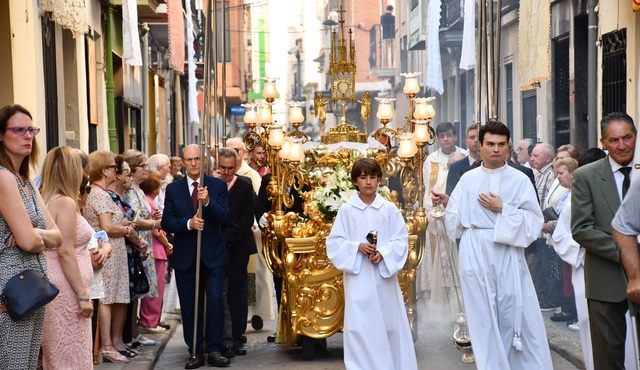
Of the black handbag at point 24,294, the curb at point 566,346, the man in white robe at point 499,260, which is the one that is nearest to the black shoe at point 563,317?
the curb at point 566,346

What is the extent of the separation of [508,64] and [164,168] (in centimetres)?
976

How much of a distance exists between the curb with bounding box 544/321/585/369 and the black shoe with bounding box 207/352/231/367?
2.85 m

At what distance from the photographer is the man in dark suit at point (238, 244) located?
11382 mm

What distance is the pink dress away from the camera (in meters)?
7.23

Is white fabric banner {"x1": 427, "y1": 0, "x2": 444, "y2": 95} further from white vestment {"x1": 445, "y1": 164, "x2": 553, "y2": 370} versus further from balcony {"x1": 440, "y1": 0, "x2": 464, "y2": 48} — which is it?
white vestment {"x1": 445, "y1": 164, "x2": 553, "y2": 370}

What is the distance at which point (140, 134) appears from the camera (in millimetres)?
24125

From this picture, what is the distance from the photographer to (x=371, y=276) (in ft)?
29.7

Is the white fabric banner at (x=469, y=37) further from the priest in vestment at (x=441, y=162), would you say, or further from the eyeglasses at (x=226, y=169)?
the eyeglasses at (x=226, y=169)

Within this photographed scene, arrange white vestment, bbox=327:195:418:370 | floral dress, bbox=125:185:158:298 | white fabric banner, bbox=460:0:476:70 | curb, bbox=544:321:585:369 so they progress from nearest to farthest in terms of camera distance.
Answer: white vestment, bbox=327:195:418:370 → curb, bbox=544:321:585:369 → floral dress, bbox=125:185:158:298 → white fabric banner, bbox=460:0:476:70

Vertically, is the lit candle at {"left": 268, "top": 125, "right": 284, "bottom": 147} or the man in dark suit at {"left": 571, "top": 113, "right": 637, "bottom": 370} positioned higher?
the lit candle at {"left": 268, "top": 125, "right": 284, "bottom": 147}

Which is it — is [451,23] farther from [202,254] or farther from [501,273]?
[501,273]

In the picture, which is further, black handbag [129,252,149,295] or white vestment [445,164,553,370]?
black handbag [129,252,149,295]

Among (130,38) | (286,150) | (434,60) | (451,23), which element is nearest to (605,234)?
(286,150)

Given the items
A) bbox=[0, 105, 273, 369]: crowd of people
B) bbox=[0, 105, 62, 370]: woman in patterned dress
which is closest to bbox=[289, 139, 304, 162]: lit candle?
bbox=[0, 105, 273, 369]: crowd of people
